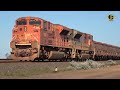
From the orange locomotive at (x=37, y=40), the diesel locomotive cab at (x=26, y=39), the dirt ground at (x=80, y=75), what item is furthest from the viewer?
the orange locomotive at (x=37, y=40)

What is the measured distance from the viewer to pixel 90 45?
161 ft

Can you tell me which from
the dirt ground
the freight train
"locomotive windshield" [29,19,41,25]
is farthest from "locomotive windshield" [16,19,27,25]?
the dirt ground

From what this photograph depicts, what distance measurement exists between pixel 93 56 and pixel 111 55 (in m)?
13.6

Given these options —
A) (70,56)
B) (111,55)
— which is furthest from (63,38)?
(111,55)

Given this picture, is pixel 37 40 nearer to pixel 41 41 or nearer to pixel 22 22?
pixel 41 41

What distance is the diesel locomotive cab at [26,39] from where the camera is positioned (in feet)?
99.1

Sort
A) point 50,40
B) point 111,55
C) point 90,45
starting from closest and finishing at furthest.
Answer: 1. point 50,40
2. point 90,45
3. point 111,55

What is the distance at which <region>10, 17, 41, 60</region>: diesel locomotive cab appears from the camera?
30.2 meters

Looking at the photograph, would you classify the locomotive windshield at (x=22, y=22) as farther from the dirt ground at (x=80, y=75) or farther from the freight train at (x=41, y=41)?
the dirt ground at (x=80, y=75)

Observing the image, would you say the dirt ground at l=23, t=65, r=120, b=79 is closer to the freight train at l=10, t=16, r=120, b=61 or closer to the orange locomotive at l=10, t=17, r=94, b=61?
the orange locomotive at l=10, t=17, r=94, b=61

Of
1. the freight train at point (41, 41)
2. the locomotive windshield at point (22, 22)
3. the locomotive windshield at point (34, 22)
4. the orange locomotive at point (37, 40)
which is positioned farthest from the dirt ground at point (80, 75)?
the locomotive windshield at point (22, 22)

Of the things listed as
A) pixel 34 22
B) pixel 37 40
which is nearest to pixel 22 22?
pixel 34 22

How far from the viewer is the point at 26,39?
Answer: 31.1 meters

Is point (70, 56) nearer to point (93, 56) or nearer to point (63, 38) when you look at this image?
point (63, 38)
